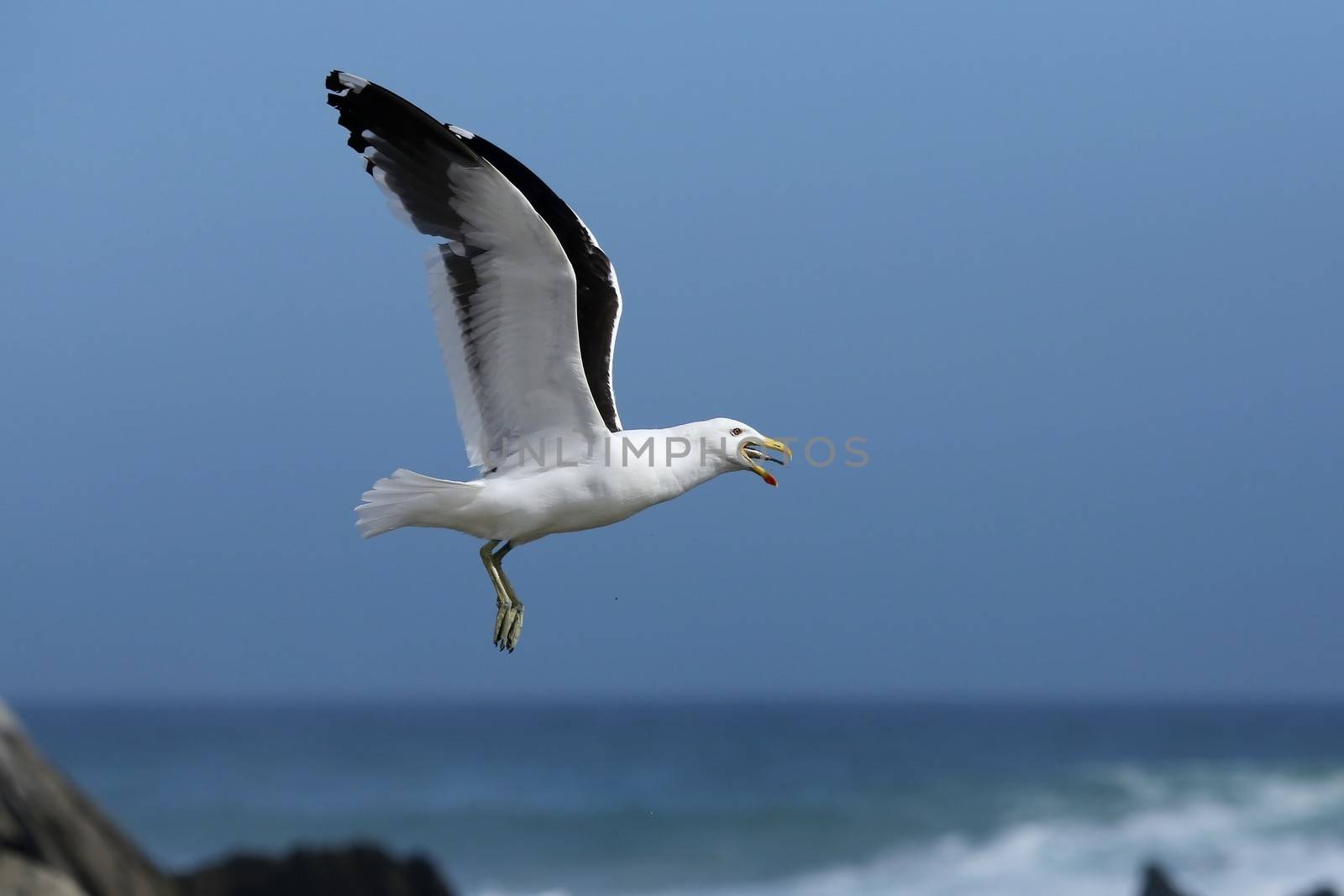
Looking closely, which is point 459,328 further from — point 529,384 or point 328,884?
point 328,884

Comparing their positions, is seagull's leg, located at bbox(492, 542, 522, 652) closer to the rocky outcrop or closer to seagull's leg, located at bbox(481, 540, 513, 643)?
seagull's leg, located at bbox(481, 540, 513, 643)

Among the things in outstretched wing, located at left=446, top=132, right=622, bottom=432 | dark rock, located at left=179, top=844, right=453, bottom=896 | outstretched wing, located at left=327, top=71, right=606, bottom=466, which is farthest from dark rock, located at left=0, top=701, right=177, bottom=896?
dark rock, located at left=179, top=844, right=453, bottom=896

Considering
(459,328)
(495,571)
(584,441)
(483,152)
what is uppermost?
(483,152)

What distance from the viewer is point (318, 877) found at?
40.1 ft

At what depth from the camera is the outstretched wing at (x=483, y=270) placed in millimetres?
6395

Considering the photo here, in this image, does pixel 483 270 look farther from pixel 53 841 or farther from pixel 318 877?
pixel 318 877

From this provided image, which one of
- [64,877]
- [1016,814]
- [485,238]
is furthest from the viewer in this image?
[1016,814]

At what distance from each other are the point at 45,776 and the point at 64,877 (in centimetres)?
63

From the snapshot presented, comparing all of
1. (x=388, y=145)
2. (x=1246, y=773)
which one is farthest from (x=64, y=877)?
(x=1246, y=773)

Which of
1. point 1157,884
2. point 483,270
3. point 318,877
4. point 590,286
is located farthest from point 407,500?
point 1157,884

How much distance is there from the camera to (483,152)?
7.94 m

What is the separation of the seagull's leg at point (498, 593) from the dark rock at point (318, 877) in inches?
237

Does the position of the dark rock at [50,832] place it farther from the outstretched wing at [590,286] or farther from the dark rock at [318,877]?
the dark rock at [318,877]

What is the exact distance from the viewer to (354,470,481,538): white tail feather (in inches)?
259
